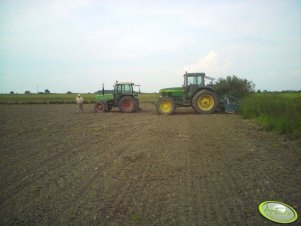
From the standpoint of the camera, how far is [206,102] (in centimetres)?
1603

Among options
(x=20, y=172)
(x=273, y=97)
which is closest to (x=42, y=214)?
(x=20, y=172)

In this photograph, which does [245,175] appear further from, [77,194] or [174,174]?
[77,194]

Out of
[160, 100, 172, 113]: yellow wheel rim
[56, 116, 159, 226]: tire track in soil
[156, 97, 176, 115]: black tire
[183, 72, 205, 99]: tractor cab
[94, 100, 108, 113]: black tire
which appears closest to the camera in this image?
[56, 116, 159, 226]: tire track in soil

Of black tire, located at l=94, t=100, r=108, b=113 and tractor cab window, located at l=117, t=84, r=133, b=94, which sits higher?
tractor cab window, located at l=117, t=84, r=133, b=94

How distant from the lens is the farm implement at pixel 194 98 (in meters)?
15.8

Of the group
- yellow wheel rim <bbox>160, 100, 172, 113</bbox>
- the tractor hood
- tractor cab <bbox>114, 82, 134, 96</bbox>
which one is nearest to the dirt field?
yellow wheel rim <bbox>160, 100, 172, 113</bbox>

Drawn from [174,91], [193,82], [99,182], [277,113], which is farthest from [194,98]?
[99,182]

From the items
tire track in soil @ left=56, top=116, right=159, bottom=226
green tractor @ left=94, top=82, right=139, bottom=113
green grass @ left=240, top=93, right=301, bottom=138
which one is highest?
green tractor @ left=94, top=82, right=139, bottom=113

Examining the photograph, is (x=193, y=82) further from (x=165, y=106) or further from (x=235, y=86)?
(x=235, y=86)

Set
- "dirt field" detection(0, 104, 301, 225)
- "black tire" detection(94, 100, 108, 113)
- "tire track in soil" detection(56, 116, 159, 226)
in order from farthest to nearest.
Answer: "black tire" detection(94, 100, 108, 113) → "tire track in soil" detection(56, 116, 159, 226) → "dirt field" detection(0, 104, 301, 225)

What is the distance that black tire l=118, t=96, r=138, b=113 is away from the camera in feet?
60.1

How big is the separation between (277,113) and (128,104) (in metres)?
9.65

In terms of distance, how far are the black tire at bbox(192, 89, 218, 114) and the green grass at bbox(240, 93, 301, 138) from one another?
165 centimetres

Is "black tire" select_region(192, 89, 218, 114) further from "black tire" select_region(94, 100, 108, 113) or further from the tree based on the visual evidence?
the tree
